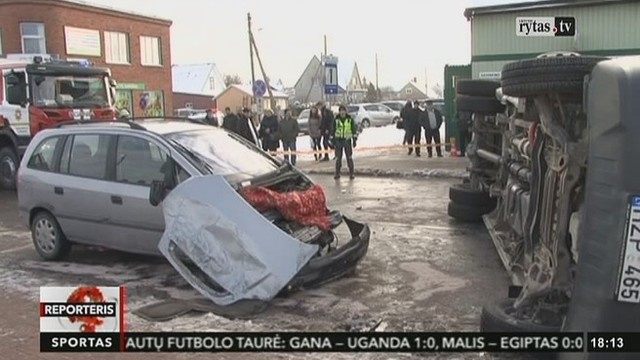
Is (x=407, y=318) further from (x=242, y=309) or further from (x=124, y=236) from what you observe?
(x=124, y=236)

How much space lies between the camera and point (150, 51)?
34.7 m

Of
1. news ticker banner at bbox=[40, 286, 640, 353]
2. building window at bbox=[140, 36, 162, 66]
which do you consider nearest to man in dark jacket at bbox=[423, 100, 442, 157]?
news ticker banner at bbox=[40, 286, 640, 353]

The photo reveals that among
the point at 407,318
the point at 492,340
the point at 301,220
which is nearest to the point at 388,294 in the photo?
the point at 407,318

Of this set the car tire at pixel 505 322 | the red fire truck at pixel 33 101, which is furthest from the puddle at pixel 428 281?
the red fire truck at pixel 33 101

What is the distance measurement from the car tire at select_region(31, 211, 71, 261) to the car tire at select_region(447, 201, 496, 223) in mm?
4915

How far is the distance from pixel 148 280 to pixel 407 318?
270 cm

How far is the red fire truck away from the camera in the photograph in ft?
44.4

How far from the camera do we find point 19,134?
13.7 meters

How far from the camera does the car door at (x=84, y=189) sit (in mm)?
6613

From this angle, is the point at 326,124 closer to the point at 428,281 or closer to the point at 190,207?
the point at 428,281

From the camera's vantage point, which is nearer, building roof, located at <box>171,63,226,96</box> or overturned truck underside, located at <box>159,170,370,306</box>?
overturned truck underside, located at <box>159,170,370,306</box>

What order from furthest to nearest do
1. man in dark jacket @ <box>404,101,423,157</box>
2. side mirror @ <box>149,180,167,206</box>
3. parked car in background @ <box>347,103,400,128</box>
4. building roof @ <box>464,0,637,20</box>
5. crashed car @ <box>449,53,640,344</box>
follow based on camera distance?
1. parked car in background @ <box>347,103,400,128</box>
2. man in dark jacket @ <box>404,101,423,157</box>
3. building roof @ <box>464,0,637,20</box>
4. side mirror @ <box>149,180,167,206</box>
5. crashed car @ <box>449,53,640,344</box>

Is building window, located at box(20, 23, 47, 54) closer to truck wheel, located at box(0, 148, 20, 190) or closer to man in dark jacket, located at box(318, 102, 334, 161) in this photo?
truck wheel, located at box(0, 148, 20, 190)

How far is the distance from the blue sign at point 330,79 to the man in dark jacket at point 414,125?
322 cm
